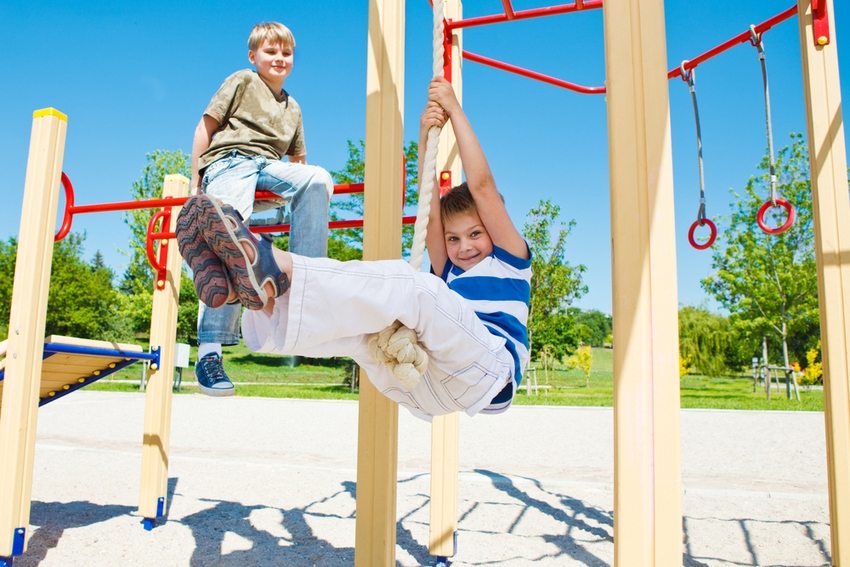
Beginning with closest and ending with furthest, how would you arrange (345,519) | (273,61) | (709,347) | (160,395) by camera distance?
(273,61) < (160,395) < (345,519) < (709,347)

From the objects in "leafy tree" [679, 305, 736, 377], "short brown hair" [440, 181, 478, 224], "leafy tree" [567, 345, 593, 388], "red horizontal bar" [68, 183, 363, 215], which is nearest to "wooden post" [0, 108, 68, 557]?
"red horizontal bar" [68, 183, 363, 215]

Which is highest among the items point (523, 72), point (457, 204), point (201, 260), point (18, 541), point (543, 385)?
point (523, 72)

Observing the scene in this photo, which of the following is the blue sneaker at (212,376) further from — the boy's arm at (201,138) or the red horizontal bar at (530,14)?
the red horizontal bar at (530,14)

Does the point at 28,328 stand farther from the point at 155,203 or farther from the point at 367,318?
the point at 367,318

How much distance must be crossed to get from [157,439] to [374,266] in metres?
2.87

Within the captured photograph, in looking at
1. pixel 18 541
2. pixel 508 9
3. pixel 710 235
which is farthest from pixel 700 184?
pixel 18 541

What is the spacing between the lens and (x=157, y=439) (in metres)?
3.58

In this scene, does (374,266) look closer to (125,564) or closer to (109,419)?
(125,564)

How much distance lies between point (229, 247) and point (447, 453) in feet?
6.79

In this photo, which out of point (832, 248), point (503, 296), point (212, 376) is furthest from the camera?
point (212, 376)

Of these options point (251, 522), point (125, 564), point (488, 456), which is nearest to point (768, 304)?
point (488, 456)

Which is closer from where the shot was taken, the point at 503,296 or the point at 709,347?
the point at 503,296

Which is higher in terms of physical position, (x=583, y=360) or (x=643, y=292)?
(x=643, y=292)

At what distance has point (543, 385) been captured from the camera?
16750 millimetres
